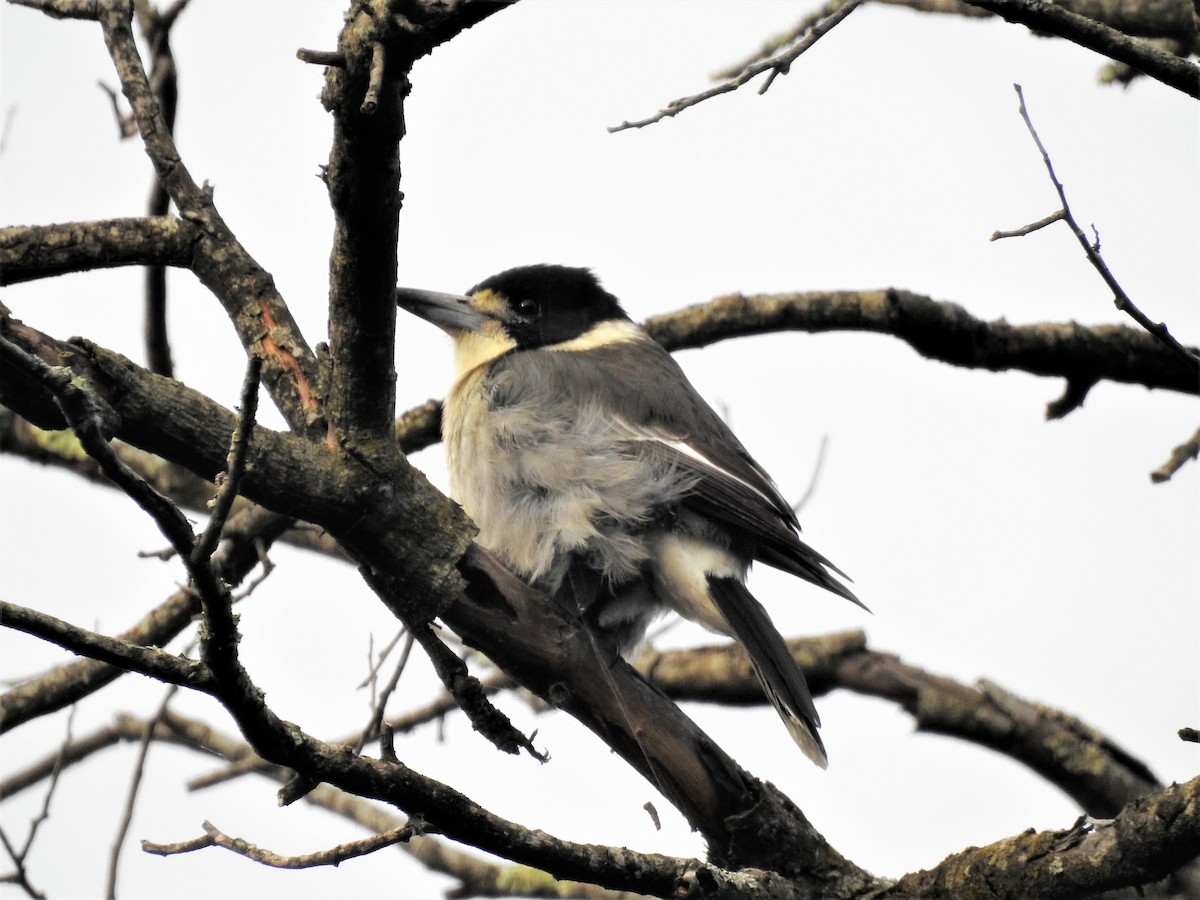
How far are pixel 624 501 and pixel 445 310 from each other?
4.56 feet

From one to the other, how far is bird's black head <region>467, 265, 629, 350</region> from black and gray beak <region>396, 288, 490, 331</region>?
6 cm

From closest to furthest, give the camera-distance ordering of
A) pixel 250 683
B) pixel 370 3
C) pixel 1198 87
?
pixel 250 683, pixel 370 3, pixel 1198 87

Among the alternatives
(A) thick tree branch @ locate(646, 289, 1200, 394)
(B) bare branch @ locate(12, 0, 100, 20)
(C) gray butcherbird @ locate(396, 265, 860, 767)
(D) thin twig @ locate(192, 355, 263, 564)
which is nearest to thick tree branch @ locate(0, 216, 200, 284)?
(B) bare branch @ locate(12, 0, 100, 20)

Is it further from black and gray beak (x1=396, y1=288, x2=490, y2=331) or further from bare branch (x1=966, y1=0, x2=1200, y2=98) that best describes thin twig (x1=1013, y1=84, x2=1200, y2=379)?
black and gray beak (x1=396, y1=288, x2=490, y2=331)

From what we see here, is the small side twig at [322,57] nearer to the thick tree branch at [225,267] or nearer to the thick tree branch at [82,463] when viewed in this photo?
the thick tree branch at [225,267]

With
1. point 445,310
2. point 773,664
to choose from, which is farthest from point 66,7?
point 773,664

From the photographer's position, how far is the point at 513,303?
5.38 m

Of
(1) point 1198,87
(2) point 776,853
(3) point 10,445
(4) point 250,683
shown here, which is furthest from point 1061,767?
(3) point 10,445

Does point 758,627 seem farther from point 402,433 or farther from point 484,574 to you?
point 402,433

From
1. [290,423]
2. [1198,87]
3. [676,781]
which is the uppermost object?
[290,423]

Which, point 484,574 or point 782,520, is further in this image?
point 782,520

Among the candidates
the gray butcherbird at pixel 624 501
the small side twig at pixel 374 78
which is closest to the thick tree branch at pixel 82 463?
the gray butcherbird at pixel 624 501

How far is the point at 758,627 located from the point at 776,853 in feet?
2.60

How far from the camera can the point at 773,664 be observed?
156 inches
